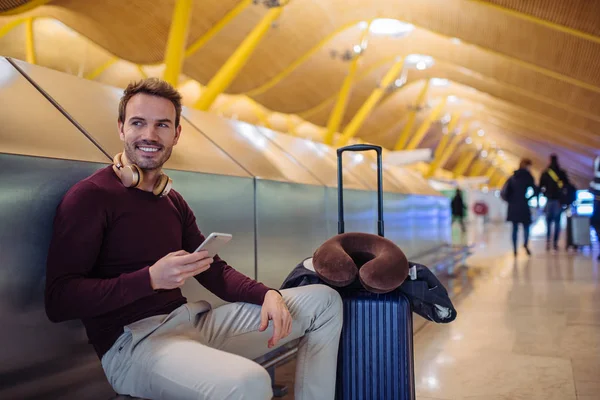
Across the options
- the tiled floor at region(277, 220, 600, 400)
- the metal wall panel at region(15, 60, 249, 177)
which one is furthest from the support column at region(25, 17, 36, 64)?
the metal wall panel at region(15, 60, 249, 177)

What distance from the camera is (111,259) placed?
6.66 feet

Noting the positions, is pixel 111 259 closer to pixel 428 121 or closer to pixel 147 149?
pixel 147 149

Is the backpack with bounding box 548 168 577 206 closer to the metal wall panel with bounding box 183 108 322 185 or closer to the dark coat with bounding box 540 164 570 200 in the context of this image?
the dark coat with bounding box 540 164 570 200

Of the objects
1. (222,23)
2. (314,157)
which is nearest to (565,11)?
(222,23)

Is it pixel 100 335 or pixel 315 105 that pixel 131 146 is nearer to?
pixel 100 335

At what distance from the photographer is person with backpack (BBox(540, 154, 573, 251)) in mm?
12141

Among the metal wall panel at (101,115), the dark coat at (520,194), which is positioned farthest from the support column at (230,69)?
the metal wall panel at (101,115)

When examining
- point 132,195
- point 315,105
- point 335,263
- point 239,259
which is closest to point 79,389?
point 132,195

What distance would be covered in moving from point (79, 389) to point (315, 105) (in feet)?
88.8

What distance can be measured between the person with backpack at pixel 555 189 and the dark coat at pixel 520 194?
1.89m

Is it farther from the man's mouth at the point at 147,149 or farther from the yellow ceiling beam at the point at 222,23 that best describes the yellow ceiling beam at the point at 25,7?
the man's mouth at the point at 147,149

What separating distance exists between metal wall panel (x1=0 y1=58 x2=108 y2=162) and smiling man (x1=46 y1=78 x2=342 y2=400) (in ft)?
1.23

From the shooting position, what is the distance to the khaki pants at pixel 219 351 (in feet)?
5.70

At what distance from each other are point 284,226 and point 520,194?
7391 mm
